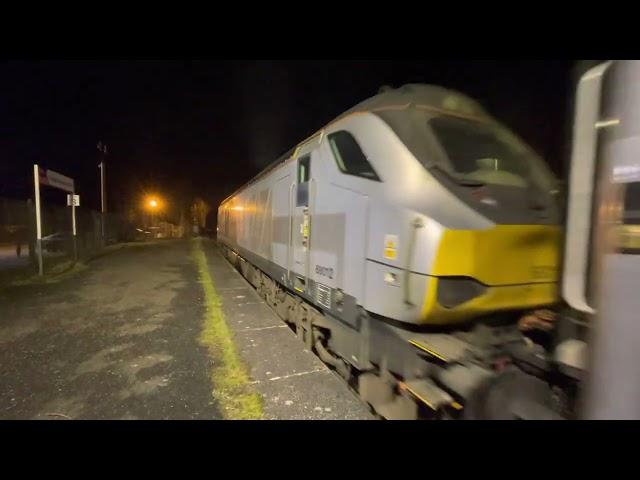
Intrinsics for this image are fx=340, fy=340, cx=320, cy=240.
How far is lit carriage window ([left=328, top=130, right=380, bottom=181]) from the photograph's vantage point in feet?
11.0

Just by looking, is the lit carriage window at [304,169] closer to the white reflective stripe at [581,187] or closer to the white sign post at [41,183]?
the white reflective stripe at [581,187]

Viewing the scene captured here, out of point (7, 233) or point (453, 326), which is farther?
A: point (7, 233)

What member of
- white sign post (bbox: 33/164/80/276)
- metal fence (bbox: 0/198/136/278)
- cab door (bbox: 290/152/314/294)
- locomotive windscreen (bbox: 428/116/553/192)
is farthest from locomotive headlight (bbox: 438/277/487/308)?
metal fence (bbox: 0/198/136/278)

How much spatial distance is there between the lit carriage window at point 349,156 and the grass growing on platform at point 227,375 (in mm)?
2557

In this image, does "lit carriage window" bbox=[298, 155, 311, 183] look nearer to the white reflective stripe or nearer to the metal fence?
the white reflective stripe

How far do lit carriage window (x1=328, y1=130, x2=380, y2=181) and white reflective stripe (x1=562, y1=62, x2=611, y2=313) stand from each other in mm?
1522

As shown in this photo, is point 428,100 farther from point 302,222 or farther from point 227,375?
point 227,375

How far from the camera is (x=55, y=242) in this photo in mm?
16078

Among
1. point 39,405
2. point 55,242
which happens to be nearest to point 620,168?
point 39,405

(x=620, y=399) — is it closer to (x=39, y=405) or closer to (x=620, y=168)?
(x=620, y=168)

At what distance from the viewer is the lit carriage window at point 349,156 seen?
3361 millimetres

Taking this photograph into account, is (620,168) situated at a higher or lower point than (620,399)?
higher

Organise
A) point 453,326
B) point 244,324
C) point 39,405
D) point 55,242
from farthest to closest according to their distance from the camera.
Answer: point 55,242 < point 244,324 < point 39,405 < point 453,326

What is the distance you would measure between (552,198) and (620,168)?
5.02 feet
